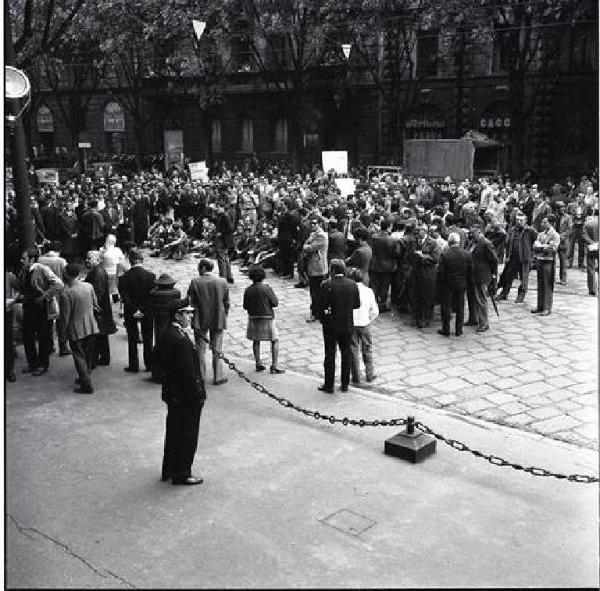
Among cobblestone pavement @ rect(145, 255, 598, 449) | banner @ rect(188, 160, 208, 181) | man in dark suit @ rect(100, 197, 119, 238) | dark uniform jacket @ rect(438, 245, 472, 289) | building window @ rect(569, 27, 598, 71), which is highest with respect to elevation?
building window @ rect(569, 27, 598, 71)

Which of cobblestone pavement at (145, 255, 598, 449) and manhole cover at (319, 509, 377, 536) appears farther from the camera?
cobblestone pavement at (145, 255, 598, 449)

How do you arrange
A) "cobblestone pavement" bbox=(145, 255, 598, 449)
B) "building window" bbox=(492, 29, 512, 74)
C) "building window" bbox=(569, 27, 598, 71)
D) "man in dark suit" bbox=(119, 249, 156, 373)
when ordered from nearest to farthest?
"cobblestone pavement" bbox=(145, 255, 598, 449)
"man in dark suit" bbox=(119, 249, 156, 373)
"building window" bbox=(492, 29, 512, 74)
"building window" bbox=(569, 27, 598, 71)

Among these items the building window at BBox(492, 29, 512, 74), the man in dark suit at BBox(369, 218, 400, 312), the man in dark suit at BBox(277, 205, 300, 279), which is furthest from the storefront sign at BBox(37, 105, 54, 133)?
the man in dark suit at BBox(369, 218, 400, 312)

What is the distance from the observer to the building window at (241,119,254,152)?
4240cm

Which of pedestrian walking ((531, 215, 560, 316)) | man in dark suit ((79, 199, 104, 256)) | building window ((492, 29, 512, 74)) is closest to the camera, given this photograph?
pedestrian walking ((531, 215, 560, 316))

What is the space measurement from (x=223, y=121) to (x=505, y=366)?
3456cm

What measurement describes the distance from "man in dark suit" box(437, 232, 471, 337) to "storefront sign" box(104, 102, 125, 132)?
3727cm

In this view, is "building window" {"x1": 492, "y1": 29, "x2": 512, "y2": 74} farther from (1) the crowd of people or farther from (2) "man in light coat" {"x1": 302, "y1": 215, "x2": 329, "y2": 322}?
(2) "man in light coat" {"x1": 302, "y1": 215, "x2": 329, "y2": 322}

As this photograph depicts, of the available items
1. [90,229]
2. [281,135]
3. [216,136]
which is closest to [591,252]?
[90,229]

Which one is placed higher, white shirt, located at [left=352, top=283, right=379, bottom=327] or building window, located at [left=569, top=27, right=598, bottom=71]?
building window, located at [left=569, top=27, right=598, bottom=71]

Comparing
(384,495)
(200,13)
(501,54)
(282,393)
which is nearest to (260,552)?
(384,495)

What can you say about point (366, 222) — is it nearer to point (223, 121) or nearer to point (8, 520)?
point (8, 520)

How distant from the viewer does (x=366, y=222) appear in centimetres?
1588

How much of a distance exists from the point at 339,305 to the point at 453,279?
11.1ft
